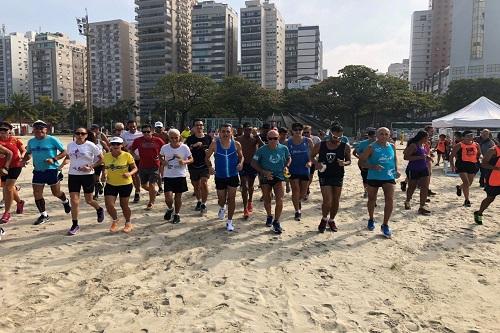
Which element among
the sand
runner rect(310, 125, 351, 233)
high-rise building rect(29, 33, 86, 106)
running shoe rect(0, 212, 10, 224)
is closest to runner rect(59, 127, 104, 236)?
the sand

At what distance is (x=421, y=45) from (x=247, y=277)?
141 m

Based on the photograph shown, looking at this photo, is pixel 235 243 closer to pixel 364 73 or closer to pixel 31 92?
pixel 364 73

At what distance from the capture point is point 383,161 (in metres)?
5.79

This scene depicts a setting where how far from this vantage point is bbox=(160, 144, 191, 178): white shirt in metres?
6.16

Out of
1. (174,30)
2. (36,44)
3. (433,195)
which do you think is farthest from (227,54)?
(433,195)

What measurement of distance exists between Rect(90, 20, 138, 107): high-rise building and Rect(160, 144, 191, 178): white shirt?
121 metres

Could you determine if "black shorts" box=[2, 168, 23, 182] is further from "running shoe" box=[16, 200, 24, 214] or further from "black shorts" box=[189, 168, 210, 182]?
"black shorts" box=[189, 168, 210, 182]

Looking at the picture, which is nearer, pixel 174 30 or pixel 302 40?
pixel 174 30

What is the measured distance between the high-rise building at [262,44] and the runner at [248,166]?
109m

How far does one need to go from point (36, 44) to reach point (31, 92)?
1545 cm

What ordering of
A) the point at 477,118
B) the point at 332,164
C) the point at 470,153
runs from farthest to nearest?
the point at 477,118
the point at 470,153
the point at 332,164

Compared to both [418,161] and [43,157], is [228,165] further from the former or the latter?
[418,161]

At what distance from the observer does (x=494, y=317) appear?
11.4ft

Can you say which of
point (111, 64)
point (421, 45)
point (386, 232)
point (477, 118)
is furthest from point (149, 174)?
point (421, 45)
